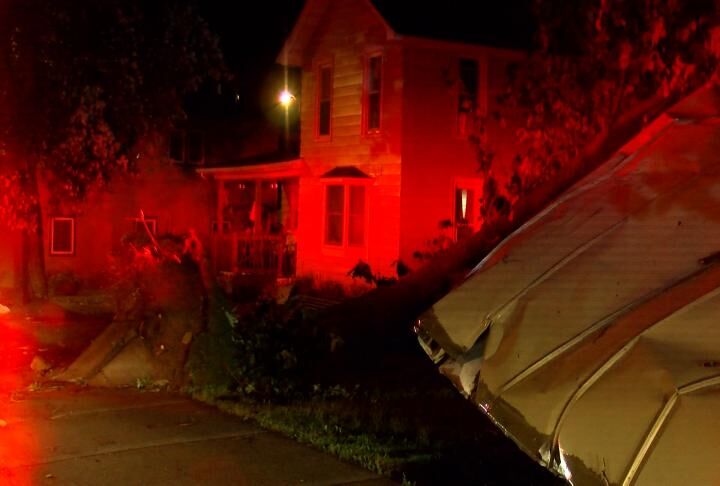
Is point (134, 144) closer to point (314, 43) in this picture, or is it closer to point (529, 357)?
point (314, 43)

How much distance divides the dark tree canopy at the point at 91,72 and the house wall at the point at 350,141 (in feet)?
16.7

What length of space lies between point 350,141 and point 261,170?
12.9 ft

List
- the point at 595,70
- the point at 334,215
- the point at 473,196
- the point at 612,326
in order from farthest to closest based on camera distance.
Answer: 1. the point at 334,215
2. the point at 473,196
3. the point at 595,70
4. the point at 612,326

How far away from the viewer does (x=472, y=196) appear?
65.6 feet

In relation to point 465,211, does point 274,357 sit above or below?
below

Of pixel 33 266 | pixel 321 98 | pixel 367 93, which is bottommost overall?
pixel 33 266

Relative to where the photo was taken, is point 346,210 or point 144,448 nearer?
point 144,448

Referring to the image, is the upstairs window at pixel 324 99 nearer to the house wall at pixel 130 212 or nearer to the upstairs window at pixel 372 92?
the upstairs window at pixel 372 92

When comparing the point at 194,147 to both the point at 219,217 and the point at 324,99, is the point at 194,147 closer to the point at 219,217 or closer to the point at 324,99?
the point at 219,217

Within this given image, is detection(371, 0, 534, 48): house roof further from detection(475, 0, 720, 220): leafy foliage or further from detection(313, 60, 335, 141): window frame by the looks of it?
detection(475, 0, 720, 220): leafy foliage

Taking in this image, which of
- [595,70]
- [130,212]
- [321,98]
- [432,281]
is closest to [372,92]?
[321,98]

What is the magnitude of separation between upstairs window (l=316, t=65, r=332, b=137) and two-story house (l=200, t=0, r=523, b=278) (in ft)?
0.07

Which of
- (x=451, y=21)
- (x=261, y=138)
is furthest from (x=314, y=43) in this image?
(x=261, y=138)

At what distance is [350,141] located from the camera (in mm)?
20391
